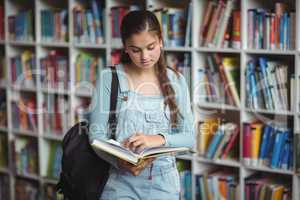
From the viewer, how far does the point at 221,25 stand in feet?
10.1

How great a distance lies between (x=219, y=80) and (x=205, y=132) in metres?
0.32

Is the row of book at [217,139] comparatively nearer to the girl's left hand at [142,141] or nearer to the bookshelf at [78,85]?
the bookshelf at [78,85]

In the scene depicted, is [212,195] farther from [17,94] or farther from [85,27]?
[17,94]

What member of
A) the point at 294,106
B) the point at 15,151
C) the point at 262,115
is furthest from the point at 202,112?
the point at 15,151

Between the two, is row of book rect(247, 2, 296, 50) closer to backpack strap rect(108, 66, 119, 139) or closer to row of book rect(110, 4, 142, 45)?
→ row of book rect(110, 4, 142, 45)

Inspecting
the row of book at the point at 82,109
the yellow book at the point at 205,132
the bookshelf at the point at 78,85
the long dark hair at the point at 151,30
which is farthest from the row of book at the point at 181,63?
the long dark hair at the point at 151,30

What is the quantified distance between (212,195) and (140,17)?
1.50 m

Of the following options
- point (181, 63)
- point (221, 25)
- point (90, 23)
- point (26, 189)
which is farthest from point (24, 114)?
point (221, 25)

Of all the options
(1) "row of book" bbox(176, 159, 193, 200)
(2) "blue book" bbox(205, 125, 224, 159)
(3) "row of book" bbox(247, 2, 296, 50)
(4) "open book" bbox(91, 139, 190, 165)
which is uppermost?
(3) "row of book" bbox(247, 2, 296, 50)

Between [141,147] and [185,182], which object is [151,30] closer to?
[141,147]

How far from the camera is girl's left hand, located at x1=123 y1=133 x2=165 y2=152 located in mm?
1993

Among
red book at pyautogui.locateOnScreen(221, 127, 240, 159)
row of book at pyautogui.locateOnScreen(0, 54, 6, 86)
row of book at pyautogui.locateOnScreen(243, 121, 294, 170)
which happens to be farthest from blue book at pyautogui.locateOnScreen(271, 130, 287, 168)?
row of book at pyautogui.locateOnScreen(0, 54, 6, 86)

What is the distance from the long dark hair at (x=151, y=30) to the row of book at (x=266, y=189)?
1.08 m

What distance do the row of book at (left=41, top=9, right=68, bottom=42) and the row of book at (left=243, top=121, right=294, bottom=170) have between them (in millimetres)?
1422
